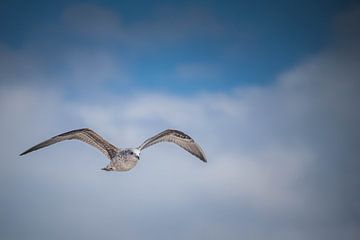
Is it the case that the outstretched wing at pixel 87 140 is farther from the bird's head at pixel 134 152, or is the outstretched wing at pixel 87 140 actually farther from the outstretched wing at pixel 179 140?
the outstretched wing at pixel 179 140

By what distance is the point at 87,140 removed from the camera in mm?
13773

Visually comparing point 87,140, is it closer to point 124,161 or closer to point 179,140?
point 124,161

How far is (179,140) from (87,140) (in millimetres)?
3580

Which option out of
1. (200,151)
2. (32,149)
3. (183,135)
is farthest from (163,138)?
(32,149)

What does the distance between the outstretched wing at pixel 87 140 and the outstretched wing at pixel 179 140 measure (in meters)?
1.22

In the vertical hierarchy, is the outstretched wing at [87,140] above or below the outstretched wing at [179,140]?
below

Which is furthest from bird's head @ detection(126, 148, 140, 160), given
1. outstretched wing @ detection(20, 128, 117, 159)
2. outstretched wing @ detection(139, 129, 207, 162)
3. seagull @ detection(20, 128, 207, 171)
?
outstretched wing @ detection(20, 128, 117, 159)

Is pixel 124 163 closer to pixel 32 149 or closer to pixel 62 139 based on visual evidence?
pixel 62 139

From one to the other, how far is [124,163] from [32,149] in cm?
311

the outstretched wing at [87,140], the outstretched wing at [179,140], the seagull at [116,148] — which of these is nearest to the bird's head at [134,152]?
the seagull at [116,148]

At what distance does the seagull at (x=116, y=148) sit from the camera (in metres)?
12.9

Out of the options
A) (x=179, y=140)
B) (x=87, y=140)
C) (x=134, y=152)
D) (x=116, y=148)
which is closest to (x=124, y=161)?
(x=134, y=152)

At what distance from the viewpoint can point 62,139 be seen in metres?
13.2

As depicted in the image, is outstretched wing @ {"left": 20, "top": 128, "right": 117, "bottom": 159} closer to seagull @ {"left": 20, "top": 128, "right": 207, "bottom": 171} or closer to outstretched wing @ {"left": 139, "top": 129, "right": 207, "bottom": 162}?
seagull @ {"left": 20, "top": 128, "right": 207, "bottom": 171}
